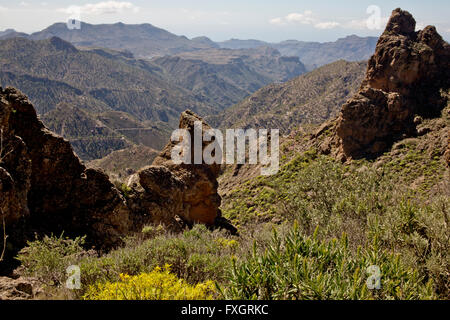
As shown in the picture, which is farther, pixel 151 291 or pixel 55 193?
pixel 55 193

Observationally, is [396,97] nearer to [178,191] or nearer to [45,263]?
[178,191]

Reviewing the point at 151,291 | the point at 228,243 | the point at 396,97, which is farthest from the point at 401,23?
the point at 151,291

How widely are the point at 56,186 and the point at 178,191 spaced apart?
7.60 metres

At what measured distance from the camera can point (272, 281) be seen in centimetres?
667

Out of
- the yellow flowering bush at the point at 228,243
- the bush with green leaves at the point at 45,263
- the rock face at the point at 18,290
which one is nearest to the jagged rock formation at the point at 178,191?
the yellow flowering bush at the point at 228,243

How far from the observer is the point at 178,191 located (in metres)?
20.3

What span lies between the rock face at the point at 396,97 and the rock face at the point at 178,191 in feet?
66.8

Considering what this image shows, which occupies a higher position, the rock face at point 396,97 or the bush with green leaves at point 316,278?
the rock face at point 396,97

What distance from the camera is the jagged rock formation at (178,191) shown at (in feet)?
61.5

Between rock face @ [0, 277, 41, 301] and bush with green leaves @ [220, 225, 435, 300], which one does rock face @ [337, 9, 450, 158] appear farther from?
rock face @ [0, 277, 41, 301]

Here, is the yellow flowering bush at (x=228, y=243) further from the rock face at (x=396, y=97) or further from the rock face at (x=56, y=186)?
the rock face at (x=396, y=97)
